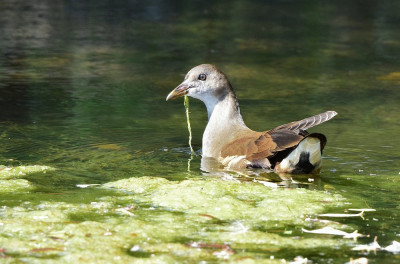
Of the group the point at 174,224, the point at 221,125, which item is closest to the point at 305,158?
the point at 221,125

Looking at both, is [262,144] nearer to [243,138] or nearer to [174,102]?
[243,138]

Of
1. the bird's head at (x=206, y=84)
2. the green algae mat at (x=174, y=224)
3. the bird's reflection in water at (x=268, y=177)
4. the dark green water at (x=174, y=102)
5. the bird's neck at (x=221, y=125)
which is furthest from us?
the bird's head at (x=206, y=84)

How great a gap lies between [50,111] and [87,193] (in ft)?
12.1

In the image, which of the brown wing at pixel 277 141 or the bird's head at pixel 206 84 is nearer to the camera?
the brown wing at pixel 277 141

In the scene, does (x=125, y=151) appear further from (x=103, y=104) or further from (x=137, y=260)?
(x=137, y=260)

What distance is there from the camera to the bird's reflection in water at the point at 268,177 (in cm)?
698

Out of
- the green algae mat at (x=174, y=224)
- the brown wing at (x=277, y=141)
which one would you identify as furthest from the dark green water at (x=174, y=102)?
the brown wing at (x=277, y=141)

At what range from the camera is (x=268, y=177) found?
7262 millimetres

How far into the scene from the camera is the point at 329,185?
22.9 feet

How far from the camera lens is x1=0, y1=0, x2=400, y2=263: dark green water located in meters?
5.73

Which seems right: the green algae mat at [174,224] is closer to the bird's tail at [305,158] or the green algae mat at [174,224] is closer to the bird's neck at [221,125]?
the bird's tail at [305,158]

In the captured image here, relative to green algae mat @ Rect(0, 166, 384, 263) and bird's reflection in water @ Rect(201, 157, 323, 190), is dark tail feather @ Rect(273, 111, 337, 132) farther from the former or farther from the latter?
green algae mat @ Rect(0, 166, 384, 263)

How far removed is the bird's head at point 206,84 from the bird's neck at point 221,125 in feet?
0.19

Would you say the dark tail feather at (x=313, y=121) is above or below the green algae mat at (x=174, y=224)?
above
